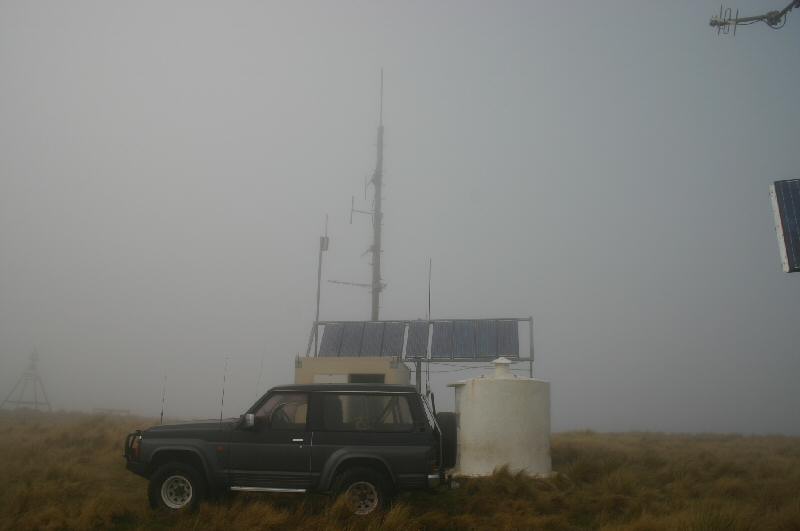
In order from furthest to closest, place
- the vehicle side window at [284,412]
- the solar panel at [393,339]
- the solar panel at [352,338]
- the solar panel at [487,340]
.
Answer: the solar panel at [352,338] → the solar panel at [393,339] → the solar panel at [487,340] → the vehicle side window at [284,412]

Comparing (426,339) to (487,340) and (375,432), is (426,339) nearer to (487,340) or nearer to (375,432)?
(487,340)

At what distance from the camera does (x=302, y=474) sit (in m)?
10.1

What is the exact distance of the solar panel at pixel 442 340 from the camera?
2341 centimetres

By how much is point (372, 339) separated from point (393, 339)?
94 centimetres

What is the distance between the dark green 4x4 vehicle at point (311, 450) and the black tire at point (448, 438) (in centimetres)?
35

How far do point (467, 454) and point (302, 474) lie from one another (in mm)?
6455

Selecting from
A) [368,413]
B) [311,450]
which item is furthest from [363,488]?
[368,413]

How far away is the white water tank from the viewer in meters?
14.8

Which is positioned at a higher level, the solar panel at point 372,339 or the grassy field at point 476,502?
the solar panel at point 372,339

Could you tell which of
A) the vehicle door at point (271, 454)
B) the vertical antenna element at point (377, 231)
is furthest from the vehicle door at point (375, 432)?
the vertical antenna element at point (377, 231)

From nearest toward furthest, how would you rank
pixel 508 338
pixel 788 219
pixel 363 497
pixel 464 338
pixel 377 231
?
pixel 363 497 < pixel 788 219 < pixel 508 338 < pixel 464 338 < pixel 377 231

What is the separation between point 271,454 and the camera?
33.4 ft

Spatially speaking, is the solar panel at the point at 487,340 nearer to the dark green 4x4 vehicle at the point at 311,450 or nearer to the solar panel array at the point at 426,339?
the solar panel array at the point at 426,339

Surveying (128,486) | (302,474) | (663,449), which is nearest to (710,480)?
(663,449)
